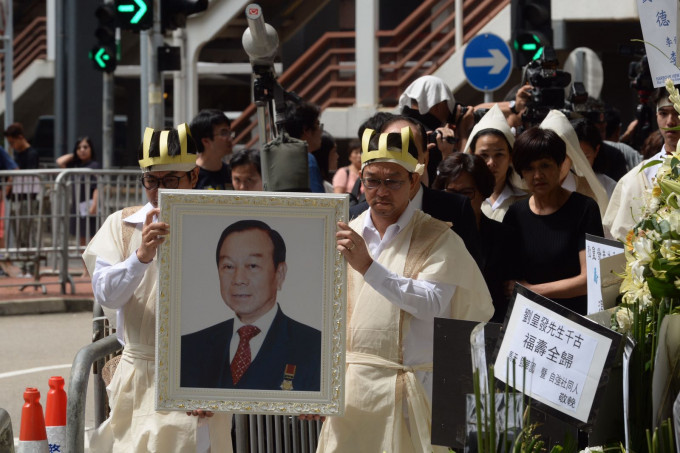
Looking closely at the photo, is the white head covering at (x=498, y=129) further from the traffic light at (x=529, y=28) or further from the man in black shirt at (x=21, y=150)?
the man in black shirt at (x=21, y=150)

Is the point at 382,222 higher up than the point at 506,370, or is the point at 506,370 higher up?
the point at 382,222

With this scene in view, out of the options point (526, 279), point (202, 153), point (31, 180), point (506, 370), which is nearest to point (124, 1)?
point (31, 180)

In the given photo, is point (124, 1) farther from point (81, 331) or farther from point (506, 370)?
point (506, 370)

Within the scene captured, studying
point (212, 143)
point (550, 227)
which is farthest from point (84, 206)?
point (550, 227)

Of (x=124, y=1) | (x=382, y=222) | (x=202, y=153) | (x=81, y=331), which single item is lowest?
(x=81, y=331)

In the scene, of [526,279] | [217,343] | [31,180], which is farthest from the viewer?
[31,180]

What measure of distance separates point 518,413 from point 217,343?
160cm

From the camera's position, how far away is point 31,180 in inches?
533

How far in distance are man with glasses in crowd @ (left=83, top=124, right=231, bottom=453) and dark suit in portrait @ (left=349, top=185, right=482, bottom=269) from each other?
2.67ft

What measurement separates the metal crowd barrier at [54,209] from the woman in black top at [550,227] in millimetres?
7971

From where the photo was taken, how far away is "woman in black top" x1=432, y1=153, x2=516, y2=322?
5.76m

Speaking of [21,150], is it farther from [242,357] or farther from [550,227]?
[242,357]

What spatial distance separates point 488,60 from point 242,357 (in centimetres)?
967

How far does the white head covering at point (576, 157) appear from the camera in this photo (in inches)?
277
